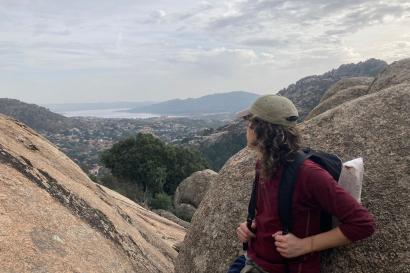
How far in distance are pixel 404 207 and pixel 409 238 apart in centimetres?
38

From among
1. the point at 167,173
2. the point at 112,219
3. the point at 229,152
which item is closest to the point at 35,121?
the point at 229,152

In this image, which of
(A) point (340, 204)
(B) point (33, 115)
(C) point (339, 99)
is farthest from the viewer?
(B) point (33, 115)

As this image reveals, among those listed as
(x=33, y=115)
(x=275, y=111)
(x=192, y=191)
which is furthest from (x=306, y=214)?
(x=33, y=115)

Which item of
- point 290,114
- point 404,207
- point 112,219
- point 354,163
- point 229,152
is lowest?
point 229,152

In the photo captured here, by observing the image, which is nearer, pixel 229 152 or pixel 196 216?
pixel 196 216

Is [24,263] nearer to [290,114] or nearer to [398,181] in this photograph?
[290,114]

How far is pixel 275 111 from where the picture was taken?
4.57m

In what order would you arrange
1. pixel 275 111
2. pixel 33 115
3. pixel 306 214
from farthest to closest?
pixel 33 115 < pixel 275 111 < pixel 306 214

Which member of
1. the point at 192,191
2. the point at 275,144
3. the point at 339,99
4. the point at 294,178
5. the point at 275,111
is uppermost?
the point at 275,111

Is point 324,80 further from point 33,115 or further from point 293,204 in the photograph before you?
point 293,204

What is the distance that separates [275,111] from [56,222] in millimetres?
4546

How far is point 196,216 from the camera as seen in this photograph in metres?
7.70

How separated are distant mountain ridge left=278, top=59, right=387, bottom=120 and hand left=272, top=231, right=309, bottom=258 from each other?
406 feet

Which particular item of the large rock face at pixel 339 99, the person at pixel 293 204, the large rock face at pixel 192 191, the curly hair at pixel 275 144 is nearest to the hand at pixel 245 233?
the person at pixel 293 204
